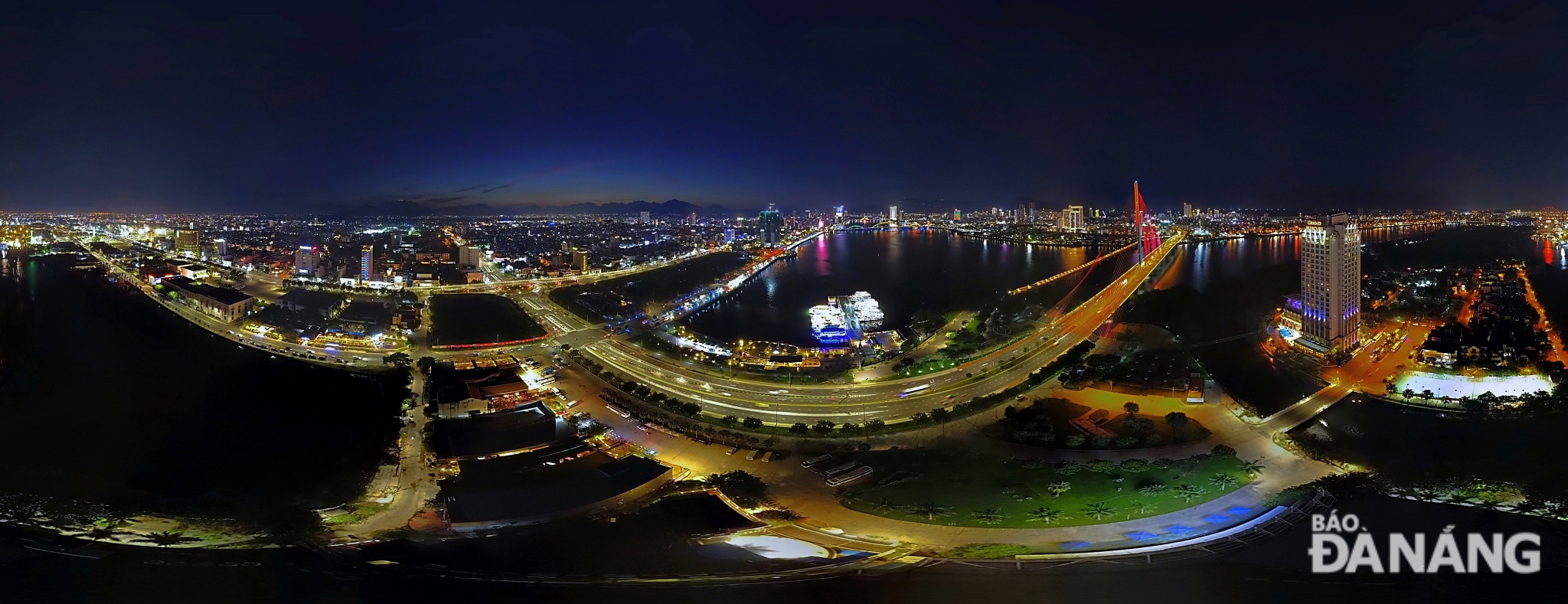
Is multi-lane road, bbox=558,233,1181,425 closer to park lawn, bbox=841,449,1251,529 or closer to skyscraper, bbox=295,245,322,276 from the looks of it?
park lawn, bbox=841,449,1251,529

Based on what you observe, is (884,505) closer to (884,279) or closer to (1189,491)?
(1189,491)

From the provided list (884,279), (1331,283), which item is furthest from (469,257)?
(1331,283)

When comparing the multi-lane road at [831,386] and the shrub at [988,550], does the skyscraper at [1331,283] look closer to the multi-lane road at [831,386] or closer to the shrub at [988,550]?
the multi-lane road at [831,386]

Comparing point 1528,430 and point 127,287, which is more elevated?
point 127,287

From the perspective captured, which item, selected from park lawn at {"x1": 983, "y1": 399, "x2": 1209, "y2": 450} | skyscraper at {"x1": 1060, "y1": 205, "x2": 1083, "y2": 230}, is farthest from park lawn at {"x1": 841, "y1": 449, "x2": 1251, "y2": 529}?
skyscraper at {"x1": 1060, "y1": 205, "x2": 1083, "y2": 230}

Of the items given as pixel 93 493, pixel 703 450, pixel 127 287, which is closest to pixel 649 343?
pixel 703 450

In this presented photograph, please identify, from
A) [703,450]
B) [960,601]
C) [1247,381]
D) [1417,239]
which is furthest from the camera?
[1417,239]

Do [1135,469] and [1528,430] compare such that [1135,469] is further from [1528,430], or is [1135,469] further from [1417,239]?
[1417,239]
